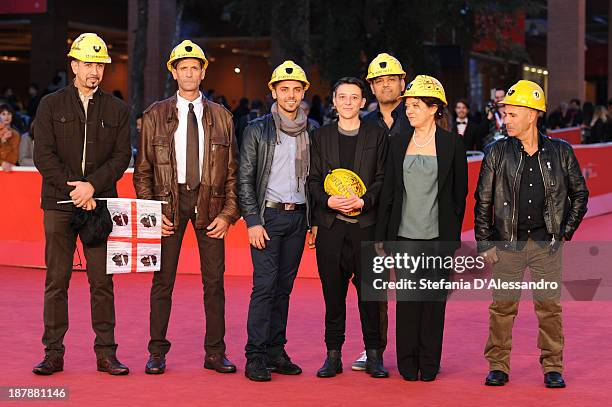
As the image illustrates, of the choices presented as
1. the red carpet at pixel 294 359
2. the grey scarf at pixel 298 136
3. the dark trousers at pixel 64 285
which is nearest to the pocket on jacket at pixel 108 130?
the dark trousers at pixel 64 285

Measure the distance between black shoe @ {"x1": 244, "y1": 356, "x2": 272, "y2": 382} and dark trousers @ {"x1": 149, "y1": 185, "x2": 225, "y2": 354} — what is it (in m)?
0.38

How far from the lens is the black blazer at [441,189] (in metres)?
8.91

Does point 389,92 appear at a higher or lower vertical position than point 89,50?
lower

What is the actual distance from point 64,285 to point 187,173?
1.16 metres

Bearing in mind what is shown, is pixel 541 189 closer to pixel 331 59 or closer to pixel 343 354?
pixel 343 354

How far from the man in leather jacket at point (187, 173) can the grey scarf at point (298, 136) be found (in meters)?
0.36

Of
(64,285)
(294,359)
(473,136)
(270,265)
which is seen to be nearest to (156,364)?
(64,285)

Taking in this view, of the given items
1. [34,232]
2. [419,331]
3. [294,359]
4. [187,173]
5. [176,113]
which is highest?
[176,113]

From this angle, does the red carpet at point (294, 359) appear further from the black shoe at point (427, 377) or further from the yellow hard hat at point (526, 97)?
the yellow hard hat at point (526, 97)

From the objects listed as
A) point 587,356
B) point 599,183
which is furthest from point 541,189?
point 599,183

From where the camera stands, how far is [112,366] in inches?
357

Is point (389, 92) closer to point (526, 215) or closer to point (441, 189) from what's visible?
point (441, 189)

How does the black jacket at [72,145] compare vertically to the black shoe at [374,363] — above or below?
above

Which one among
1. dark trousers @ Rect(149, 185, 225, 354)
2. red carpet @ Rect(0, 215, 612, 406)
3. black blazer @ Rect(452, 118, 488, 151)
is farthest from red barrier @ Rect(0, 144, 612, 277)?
dark trousers @ Rect(149, 185, 225, 354)
